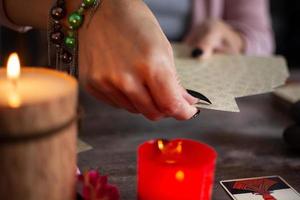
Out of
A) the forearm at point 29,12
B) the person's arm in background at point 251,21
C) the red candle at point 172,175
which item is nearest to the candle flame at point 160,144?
the red candle at point 172,175

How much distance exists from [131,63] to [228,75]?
14.9 inches

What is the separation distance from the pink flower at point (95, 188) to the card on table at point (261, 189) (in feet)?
0.57

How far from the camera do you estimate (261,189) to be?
22.4 inches

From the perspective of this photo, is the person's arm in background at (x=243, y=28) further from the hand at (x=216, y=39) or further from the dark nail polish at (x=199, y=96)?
the dark nail polish at (x=199, y=96)

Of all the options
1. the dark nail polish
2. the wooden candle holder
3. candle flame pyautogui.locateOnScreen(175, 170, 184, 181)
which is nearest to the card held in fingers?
the dark nail polish

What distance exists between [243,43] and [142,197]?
3.22 ft

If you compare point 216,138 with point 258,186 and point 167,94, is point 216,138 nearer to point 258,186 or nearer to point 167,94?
point 258,186

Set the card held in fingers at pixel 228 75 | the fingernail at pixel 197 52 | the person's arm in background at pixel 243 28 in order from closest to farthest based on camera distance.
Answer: the card held in fingers at pixel 228 75
the fingernail at pixel 197 52
the person's arm in background at pixel 243 28

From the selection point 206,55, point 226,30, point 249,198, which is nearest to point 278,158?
point 249,198

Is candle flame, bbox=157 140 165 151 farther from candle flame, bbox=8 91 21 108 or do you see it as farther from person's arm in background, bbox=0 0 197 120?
candle flame, bbox=8 91 21 108

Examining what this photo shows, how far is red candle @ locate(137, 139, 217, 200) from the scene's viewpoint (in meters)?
0.46

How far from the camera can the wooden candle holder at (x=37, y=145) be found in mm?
322

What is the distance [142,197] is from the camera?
48 cm

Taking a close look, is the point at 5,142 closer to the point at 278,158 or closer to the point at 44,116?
the point at 44,116
